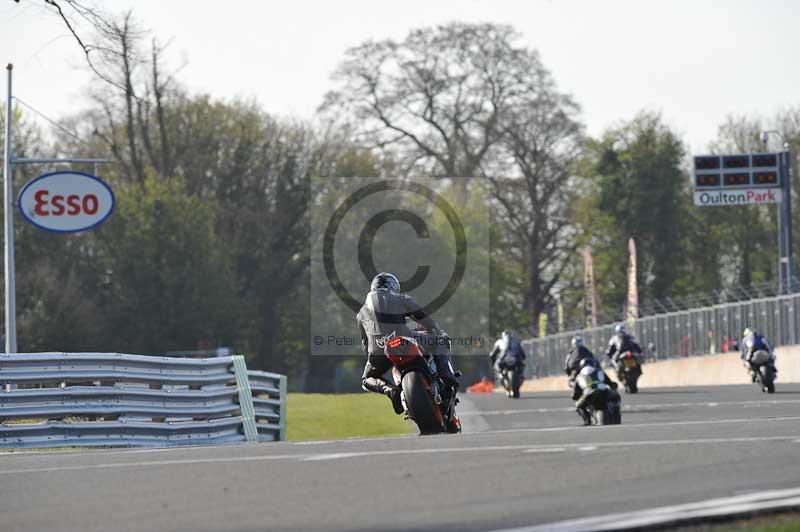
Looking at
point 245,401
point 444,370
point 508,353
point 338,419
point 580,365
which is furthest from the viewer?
point 338,419

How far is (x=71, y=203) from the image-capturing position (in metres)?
28.8

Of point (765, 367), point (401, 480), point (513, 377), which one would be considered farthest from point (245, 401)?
point (513, 377)

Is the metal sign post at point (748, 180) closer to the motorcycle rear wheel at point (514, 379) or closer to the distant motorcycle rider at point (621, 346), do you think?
the distant motorcycle rider at point (621, 346)

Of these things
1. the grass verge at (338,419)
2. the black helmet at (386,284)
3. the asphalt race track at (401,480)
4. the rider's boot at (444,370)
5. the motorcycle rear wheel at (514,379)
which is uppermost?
the black helmet at (386,284)

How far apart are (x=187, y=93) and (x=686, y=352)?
21.8 metres

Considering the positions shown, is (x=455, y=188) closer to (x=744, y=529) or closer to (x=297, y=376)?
(x=297, y=376)

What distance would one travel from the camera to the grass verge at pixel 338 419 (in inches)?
1361

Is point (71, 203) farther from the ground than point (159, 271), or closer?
closer

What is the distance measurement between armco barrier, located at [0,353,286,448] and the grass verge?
367 inches

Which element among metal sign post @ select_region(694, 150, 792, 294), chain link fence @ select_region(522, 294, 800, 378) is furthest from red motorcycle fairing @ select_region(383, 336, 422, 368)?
metal sign post @ select_region(694, 150, 792, 294)

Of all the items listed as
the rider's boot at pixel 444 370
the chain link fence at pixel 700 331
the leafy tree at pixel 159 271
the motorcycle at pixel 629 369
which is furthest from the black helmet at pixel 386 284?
the leafy tree at pixel 159 271

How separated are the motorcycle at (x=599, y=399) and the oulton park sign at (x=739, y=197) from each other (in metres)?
31.2

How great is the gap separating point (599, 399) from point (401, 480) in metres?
11.1

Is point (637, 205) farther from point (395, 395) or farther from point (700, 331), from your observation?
point (395, 395)
